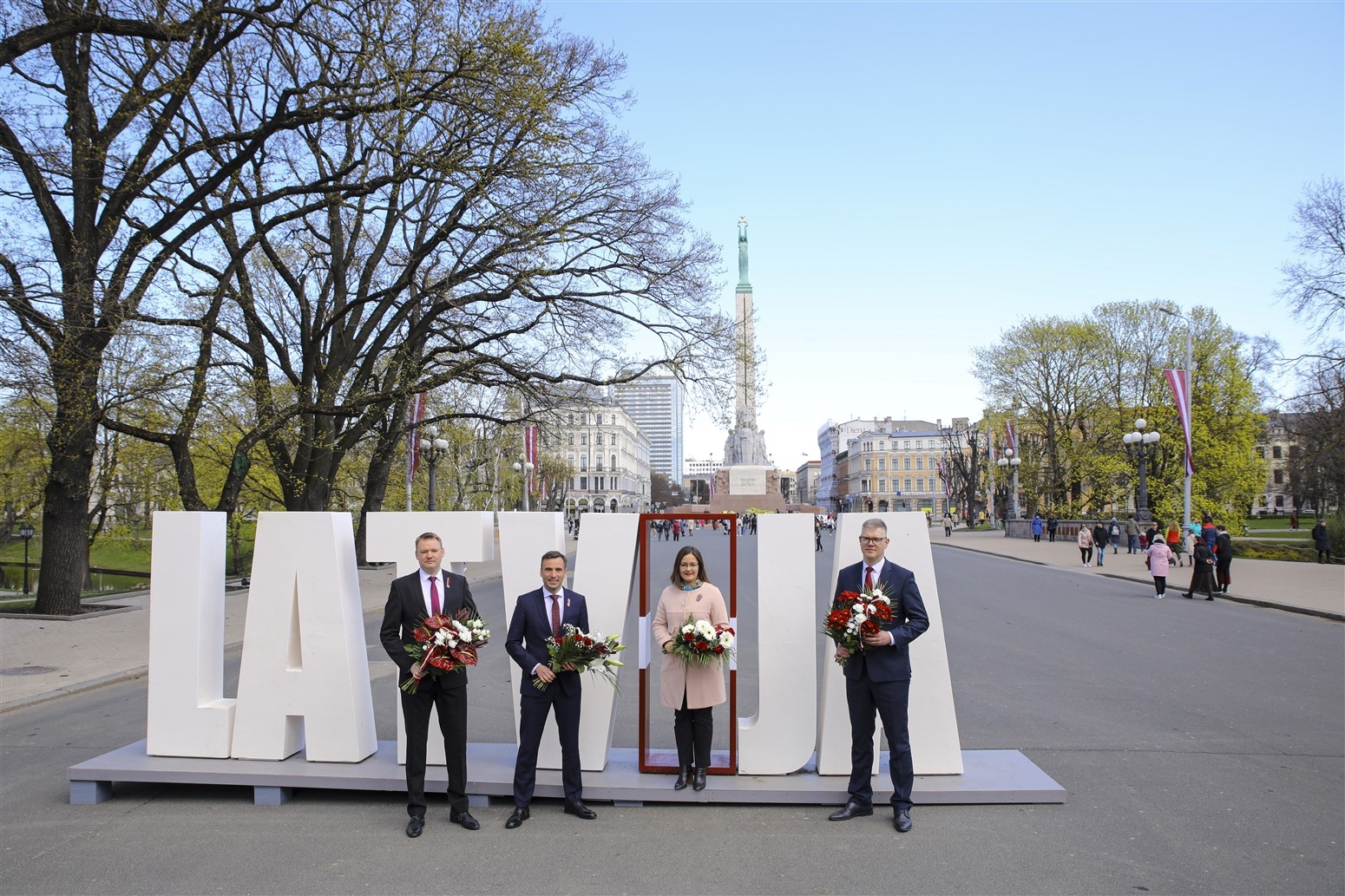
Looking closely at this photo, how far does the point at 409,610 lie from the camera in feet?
18.6

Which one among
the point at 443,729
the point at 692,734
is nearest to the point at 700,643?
the point at 692,734

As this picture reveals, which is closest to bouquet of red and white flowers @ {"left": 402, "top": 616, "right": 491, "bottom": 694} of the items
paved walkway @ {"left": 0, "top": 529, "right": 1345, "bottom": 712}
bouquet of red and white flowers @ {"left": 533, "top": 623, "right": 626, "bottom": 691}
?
bouquet of red and white flowers @ {"left": 533, "top": 623, "right": 626, "bottom": 691}

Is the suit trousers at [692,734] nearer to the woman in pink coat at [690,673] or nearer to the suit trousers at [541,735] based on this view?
the woman in pink coat at [690,673]

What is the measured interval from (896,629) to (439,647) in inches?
109

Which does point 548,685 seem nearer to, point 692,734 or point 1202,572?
point 692,734

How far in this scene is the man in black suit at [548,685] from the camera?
568 centimetres

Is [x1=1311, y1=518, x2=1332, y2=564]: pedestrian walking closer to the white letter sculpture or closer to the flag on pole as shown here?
the flag on pole

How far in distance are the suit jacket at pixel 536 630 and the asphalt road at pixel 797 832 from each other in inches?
33.4

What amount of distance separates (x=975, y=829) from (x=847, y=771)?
100 centimetres

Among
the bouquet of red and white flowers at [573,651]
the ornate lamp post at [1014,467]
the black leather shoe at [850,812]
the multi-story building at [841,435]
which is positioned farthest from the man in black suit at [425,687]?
the multi-story building at [841,435]

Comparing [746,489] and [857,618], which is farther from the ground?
[746,489]

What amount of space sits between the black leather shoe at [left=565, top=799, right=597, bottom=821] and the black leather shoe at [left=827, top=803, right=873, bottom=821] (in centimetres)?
148

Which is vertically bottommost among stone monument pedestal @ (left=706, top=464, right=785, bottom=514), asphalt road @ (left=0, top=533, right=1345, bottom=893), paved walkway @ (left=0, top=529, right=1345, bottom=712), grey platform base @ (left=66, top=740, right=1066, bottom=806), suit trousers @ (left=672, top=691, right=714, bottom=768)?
paved walkway @ (left=0, top=529, right=1345, bottom=712)

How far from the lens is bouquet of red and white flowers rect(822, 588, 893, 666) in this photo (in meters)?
5.41
